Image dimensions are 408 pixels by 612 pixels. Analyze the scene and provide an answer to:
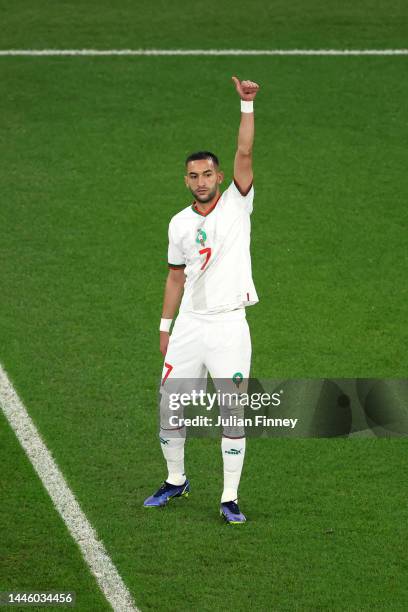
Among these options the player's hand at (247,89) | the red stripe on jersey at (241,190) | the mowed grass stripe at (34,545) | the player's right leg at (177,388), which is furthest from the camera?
the player's right leg at (177,388)

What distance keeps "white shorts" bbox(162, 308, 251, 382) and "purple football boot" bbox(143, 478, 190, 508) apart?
0.75 metres

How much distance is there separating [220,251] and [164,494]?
1577 mm

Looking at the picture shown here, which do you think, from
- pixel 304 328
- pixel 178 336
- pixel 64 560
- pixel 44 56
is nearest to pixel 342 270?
pixel 304 328

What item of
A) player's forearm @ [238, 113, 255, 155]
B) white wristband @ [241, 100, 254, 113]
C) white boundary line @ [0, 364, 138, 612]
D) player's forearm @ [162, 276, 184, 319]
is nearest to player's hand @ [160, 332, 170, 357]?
player's forearm @ [162, 276, 184, 319]

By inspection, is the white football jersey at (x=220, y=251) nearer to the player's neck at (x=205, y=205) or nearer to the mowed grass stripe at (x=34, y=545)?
the player's neck at (x=205, y=205)

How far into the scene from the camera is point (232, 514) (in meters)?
7.80

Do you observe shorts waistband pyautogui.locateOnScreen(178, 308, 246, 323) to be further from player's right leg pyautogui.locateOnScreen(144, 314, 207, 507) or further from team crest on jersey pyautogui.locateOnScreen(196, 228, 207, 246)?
team crest on jersey pyautogui.locateOnScreen(196, 228, 207, 246)

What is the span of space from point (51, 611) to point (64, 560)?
0.55 m

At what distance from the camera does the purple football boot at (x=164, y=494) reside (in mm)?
8039

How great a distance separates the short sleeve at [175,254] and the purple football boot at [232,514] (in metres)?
1.47

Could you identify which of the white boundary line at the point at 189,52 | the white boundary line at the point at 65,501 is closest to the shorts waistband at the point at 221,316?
the white boundary line at the point at 65,501

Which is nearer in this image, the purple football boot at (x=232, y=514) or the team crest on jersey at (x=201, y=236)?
the team crest on jersey at (x=201, y=236)

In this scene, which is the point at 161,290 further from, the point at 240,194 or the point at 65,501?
the point at 240,194

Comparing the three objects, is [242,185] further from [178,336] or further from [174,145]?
→ [174,145]
